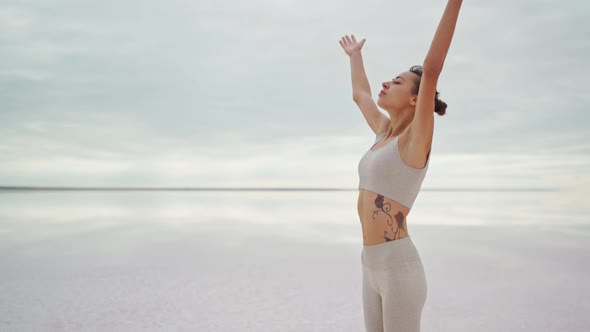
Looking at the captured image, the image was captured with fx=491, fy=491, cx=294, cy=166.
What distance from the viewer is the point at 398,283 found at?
6.59 feet

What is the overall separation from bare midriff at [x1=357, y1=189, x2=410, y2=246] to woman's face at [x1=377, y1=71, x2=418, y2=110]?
41 cm

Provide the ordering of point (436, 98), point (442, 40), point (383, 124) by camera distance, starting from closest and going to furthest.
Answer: point (442, 40) → point (436, 98) → point (383, 124)

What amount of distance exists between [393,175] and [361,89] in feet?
3.07

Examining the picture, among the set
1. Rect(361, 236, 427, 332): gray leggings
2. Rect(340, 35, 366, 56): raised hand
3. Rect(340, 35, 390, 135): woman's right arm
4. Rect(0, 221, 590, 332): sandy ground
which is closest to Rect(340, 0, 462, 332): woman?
Rect(361, 236, 427, 332): gray leggings

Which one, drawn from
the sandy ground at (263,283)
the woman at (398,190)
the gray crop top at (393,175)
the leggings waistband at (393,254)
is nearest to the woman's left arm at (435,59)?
the woman at (398,190)

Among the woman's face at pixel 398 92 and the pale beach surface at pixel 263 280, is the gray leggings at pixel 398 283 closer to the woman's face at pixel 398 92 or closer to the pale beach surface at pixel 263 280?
the woman's face at pixel 398 92

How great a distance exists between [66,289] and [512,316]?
4866 mm

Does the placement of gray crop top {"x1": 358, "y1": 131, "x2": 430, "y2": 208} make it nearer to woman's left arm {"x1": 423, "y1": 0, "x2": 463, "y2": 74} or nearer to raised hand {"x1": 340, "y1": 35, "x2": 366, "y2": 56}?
woman's left arm {"x1": 423, "y1": 0, "x2": 463, "y2": 74}

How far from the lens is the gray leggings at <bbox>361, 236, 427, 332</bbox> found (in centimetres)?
201

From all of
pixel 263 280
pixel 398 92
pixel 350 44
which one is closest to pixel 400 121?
pixel 398 92

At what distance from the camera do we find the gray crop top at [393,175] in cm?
206

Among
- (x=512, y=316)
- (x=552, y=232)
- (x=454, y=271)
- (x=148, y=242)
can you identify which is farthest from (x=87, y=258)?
(x=552, y=232)

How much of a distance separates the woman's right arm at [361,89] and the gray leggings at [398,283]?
68 centimetres

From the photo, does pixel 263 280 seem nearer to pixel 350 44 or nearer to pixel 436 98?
pixel 350 44
